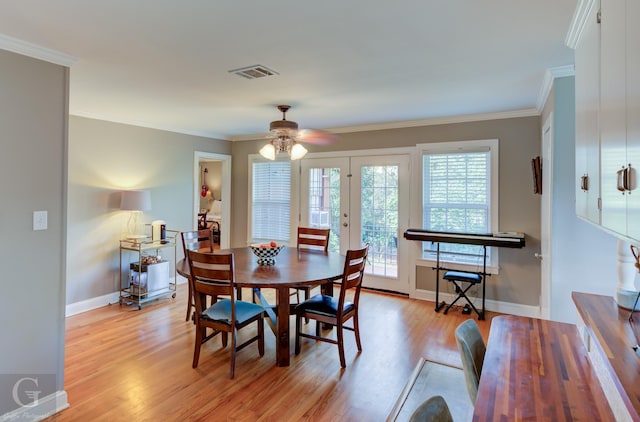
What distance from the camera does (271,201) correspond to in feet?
19.3

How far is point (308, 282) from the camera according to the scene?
2645 mm

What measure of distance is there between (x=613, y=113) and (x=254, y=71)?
2.25 m

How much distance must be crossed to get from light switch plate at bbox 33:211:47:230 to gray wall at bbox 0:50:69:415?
27 millimetres

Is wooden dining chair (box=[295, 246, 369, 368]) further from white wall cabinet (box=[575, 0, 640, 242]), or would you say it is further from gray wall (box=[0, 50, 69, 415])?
gray wall (box=[0, 50, 69, 415])

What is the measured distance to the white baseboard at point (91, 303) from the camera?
4.02m

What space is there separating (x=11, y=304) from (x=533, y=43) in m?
3.62

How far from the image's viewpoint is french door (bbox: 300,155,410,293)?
4.80 m

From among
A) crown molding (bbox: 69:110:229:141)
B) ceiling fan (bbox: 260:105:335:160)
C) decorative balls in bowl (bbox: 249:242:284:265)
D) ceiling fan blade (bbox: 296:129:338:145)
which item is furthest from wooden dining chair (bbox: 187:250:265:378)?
ceiling fan blade (bbox: 296:129:338:145)

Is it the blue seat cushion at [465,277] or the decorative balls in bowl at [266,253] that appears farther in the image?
the blue seat cushion at [465,277]

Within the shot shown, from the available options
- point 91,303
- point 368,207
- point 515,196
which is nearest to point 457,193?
point 515,196

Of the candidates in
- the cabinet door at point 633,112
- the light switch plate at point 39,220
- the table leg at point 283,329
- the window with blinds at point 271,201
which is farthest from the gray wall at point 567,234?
the window with blinds at point 271,201

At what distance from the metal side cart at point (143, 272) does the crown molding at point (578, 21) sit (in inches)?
176

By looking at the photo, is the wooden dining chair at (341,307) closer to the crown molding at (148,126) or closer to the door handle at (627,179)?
the door handle at (627,179)

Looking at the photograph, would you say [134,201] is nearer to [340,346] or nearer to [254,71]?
[254,71]
